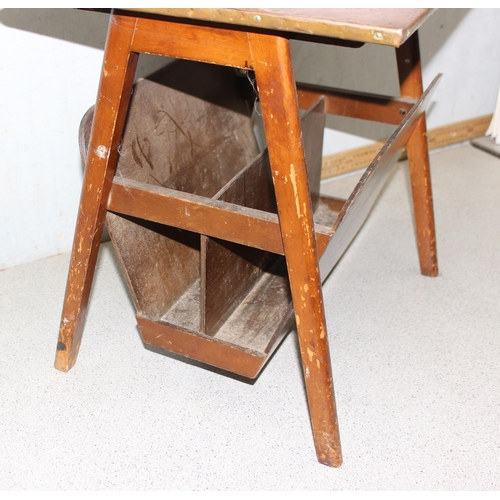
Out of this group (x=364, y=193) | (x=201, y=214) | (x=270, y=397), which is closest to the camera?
(x=201, y=214)

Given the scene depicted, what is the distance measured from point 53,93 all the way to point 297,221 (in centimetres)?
111

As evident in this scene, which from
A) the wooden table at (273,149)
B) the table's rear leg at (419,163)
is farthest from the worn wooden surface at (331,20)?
the table's rear leg at (419,163)

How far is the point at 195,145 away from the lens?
2.06 meters

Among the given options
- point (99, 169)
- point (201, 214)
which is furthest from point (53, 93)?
point (201, 214)

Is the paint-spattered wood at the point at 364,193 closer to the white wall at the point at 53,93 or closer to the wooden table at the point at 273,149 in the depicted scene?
the wooden table at the point at 273,149

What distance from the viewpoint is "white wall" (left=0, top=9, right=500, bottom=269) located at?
6.77ft

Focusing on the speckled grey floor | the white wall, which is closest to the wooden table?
the speckled grey floor

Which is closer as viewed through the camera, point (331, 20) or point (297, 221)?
point (331, 20)

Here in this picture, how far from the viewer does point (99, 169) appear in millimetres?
1598

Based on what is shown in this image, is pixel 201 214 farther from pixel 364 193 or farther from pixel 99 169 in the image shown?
pixel 364 193

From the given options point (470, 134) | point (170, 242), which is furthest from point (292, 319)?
point (470, 134)

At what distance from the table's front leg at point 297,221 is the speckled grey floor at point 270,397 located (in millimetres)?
163

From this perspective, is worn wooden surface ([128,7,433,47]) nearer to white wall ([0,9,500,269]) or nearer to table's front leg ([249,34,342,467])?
table's front leg ([249,34,342,467])
